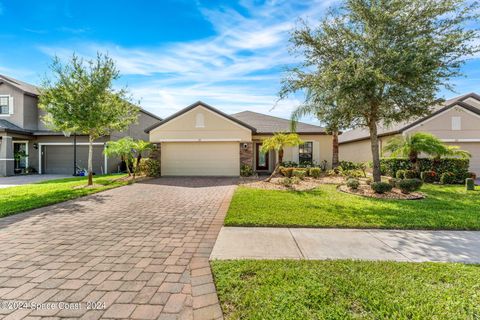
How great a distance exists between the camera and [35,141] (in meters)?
19.5

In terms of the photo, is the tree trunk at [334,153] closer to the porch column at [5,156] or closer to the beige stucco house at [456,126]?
the beige stucco house at [456,126]

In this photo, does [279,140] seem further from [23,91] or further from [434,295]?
[23,91]

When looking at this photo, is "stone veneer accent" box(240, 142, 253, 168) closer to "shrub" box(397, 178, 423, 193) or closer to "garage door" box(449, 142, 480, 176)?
"shrub" box(397, 178, 423, 193)

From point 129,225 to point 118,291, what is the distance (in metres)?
2.99

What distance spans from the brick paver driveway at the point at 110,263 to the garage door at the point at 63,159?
14.3 metres

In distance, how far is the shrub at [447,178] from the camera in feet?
41.2

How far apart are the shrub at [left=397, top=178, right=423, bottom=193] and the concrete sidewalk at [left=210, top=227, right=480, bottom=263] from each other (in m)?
4.29

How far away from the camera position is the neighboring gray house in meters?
18.6

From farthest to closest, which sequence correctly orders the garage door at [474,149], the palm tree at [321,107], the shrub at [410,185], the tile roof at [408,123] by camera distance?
1. the garage door at [474,149]
2. the tile roof at [408,123]
3. the palm tree at [321,107]
4. the shrub at [410,185]

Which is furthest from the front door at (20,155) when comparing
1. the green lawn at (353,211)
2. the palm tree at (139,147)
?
the green lawn at (353,211)

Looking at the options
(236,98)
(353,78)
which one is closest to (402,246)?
(353,78)

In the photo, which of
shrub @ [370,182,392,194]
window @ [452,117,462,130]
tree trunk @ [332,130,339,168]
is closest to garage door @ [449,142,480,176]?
window @ [452,117,462,130]

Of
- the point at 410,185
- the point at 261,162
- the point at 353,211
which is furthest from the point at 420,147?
the point at 261,162

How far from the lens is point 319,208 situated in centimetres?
727
